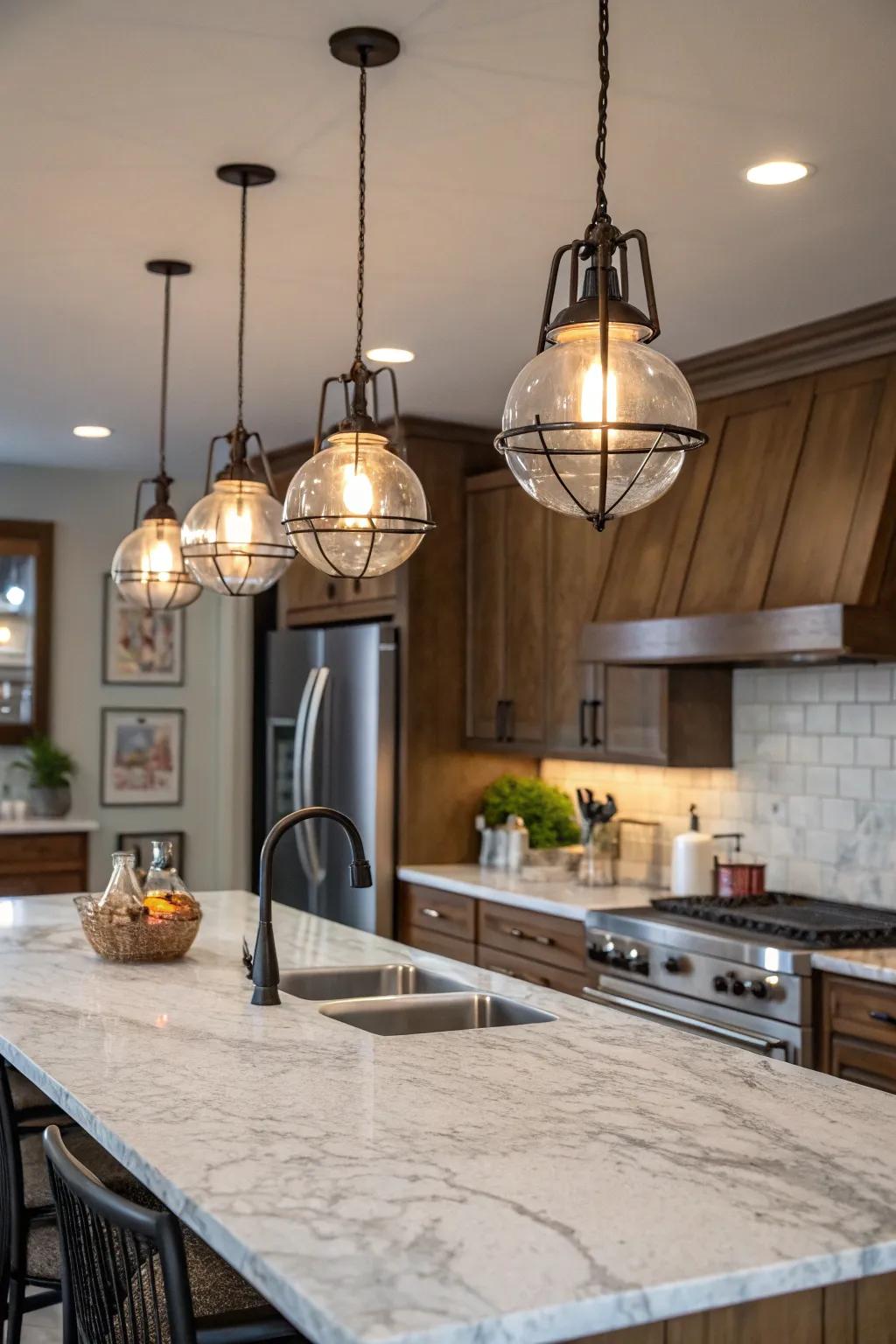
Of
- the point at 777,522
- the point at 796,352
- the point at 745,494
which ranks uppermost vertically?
the point at 796,352

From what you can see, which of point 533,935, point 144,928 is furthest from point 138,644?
point 144,928

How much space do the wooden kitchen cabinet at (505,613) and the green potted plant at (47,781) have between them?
7.60ft

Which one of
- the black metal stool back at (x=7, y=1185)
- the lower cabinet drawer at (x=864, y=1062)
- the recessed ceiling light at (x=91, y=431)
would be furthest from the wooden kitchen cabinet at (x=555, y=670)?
the black metal stool back at (x=7, y=1185)

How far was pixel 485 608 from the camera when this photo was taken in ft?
19.0

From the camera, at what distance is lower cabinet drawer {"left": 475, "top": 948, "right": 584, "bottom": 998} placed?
4.66 meters

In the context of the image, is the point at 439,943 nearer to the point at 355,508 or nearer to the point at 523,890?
the point at 523,890

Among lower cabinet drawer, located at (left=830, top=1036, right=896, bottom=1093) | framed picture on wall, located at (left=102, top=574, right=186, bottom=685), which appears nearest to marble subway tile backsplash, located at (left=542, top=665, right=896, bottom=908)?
lower cabinet drawer, located at (left=830, top=1036, right=896, bottom=1093)

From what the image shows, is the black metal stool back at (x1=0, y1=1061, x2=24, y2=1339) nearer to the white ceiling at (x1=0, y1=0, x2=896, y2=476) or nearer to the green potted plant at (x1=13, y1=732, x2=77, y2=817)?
the white ceiling at (x1=0, y1=0, x2=896, y2=476)

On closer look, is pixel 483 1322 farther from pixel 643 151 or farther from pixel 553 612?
pixel 553 612

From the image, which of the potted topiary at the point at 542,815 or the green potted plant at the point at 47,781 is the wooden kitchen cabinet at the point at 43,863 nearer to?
the green potted plant at the point at 47,781

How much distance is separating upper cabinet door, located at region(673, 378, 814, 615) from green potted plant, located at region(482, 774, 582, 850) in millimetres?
1351

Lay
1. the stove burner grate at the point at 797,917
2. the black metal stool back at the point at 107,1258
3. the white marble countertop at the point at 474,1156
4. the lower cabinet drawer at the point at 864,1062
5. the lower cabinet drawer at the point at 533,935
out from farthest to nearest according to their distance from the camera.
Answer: the lower cabinet drawer at the point at 533,935, the stove burner grate at the point at 797,917, the lower cabinet drawer at the point at 864,1062, the black metal stool back at the point at 107,1258, the white marble countertop at the point at 474,1156

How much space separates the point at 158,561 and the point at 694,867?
A: 209 cm

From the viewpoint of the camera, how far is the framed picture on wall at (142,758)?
24.2 ft
